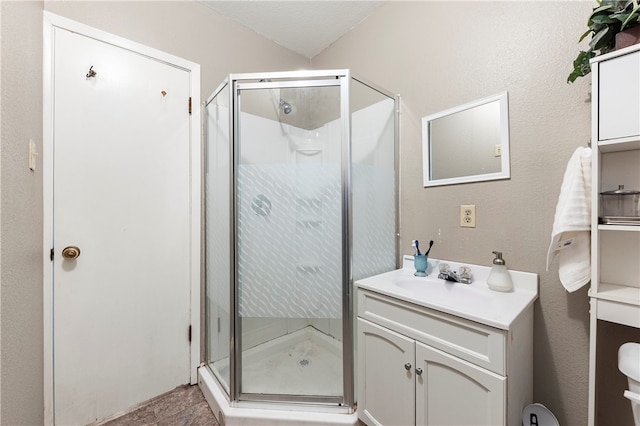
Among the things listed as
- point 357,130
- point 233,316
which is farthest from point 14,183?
point 357,130

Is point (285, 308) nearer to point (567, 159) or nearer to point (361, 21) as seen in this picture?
point (567, 159)

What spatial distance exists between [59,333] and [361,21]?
105 inches

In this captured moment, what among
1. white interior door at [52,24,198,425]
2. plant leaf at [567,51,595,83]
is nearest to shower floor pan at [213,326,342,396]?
white interior door at [52,24,198,425]

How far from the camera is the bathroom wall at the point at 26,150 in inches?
33.4

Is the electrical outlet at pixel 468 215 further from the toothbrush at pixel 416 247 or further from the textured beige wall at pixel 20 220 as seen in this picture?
the textured beige wall at pixel 20 220

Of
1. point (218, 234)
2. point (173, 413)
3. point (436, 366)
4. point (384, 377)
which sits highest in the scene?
point (218, 234)

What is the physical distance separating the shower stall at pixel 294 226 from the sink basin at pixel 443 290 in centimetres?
22

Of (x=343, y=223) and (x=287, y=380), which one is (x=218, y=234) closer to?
(x=343, y=223)

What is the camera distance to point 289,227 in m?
1.47

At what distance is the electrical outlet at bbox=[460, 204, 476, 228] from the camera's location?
1323 millimetres

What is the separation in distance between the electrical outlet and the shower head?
1126 mm

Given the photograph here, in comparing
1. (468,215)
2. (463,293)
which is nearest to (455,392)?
(463,293)

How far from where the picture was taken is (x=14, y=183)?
0.91 metres

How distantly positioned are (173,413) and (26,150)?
1.50m
